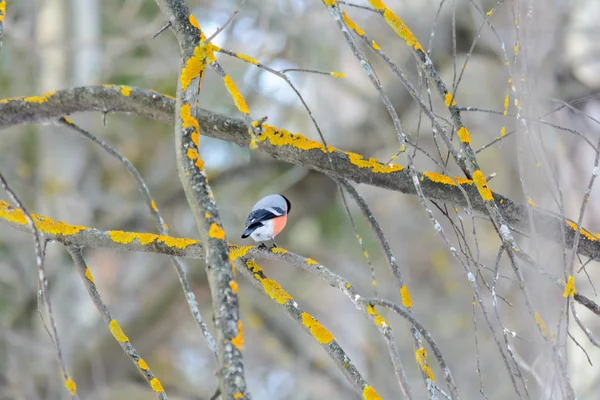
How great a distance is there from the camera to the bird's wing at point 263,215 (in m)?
1.97

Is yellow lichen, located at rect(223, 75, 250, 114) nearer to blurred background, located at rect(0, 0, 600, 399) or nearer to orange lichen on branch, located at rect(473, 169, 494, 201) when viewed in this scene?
orange lichen on branch, located at rect(473, 169, 494, 201)

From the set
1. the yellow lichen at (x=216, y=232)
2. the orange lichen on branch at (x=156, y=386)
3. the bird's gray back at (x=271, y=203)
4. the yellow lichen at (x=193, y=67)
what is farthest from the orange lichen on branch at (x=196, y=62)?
the bird's gray back at (x=271, y=203)

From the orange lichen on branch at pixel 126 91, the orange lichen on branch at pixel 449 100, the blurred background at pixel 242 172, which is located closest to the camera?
→ the orange lichen on branch at pixel 449 100

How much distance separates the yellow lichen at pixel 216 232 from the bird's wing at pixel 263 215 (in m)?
0.99

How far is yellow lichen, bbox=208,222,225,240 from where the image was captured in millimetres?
959

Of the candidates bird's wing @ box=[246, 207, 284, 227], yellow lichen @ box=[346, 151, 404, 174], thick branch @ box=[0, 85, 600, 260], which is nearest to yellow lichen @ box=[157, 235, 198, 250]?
thick branch @ box=[0, 85, 600, 260]

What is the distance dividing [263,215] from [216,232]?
1.03 metres

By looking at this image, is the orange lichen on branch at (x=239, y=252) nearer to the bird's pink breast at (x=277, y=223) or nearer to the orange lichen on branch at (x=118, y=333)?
the orange lichen on branch at (x=118, y=333)

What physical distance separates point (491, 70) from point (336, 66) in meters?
1.55

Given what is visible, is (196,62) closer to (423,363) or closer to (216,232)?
(216,232)

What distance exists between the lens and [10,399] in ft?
15.1

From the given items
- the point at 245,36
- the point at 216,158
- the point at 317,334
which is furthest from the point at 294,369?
the point at 317,334

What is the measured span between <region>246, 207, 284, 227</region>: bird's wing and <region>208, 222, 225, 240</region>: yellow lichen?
3.26ft

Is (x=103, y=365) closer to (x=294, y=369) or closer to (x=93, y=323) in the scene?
(x=93, y=323)
